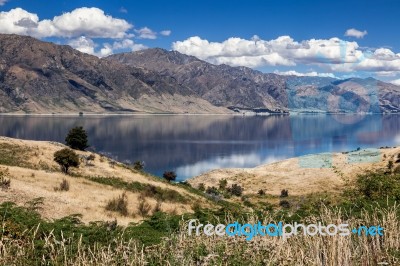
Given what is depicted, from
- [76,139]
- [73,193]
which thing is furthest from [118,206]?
[76,139]

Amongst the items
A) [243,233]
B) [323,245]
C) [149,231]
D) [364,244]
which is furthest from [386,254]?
[149,231]

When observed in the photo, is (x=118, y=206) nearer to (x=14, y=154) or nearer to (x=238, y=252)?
(x=238, y=252)

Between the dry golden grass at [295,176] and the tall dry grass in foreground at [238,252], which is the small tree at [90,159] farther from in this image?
the tall dry grass in foreground at [238,252]

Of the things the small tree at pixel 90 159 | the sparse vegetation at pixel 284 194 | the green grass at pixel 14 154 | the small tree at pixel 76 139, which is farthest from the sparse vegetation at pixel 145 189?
the sparse vegetation at pixel 284 194

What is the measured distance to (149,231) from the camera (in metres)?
18.6

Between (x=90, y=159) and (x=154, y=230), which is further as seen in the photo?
(x=90, y=159)

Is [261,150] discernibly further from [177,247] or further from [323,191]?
[177,247]

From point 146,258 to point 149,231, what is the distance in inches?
287

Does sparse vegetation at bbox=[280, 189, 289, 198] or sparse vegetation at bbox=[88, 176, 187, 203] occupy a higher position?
sparse vegetation at bbox=[88, 176, 187, 203]

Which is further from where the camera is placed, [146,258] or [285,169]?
[285,169]

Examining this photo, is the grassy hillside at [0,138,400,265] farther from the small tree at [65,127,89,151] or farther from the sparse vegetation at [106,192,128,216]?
the small tree at [65,127,89,151]

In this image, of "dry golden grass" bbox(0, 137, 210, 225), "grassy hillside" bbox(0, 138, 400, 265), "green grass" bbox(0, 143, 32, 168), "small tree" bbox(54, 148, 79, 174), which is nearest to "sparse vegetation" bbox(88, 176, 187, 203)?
"grassy hillside" bbox(0, 138, 400, 265)

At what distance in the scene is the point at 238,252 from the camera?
421 inches

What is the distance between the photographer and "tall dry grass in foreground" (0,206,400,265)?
10.3m
